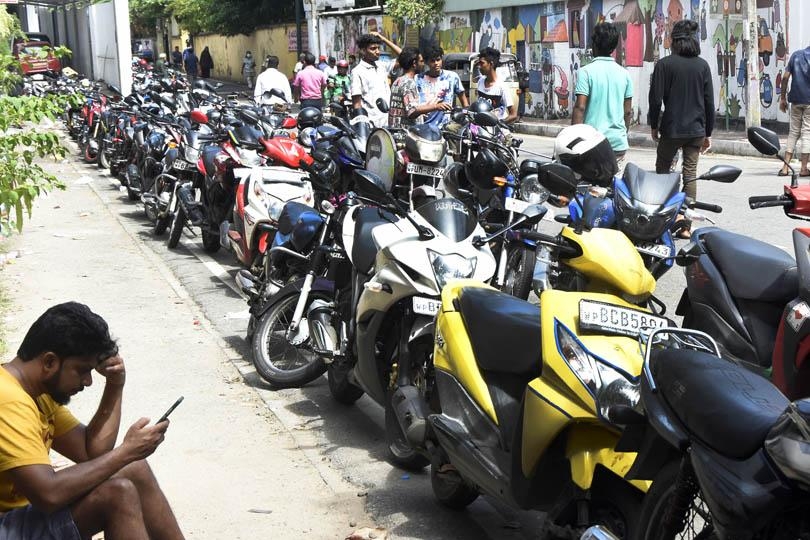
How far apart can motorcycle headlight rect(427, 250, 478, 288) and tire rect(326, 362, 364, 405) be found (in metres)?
1.42

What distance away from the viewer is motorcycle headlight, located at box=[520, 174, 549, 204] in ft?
26.0

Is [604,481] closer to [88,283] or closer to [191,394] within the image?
[191,394]

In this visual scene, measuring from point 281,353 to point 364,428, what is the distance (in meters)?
Result: 1.02

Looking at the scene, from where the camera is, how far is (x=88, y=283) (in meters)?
9.86

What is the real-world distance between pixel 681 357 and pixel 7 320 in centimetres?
654

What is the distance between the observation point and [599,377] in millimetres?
3436

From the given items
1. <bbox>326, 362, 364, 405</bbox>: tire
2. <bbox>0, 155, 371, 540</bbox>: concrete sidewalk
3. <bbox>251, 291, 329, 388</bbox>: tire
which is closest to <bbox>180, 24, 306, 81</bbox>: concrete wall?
<bbox>0, 155, 371, 540</bbox>: concrete sidewalk

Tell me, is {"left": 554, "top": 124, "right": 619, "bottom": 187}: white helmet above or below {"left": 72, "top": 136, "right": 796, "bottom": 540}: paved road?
above

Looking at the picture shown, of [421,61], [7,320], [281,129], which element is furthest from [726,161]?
[7,320]

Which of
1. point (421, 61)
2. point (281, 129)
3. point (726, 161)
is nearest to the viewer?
point (281, 129)

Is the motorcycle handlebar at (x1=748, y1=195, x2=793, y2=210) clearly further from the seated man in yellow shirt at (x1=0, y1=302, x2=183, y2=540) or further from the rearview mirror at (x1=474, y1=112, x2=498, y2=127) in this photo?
the seated man in yellow shirt at (x1=0, y1=302, x2=183, y2=540)

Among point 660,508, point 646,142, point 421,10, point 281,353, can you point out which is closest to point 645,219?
point 281,353

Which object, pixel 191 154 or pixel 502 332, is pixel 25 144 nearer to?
pixel 191 154

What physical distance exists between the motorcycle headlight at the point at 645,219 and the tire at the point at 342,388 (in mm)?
1732
